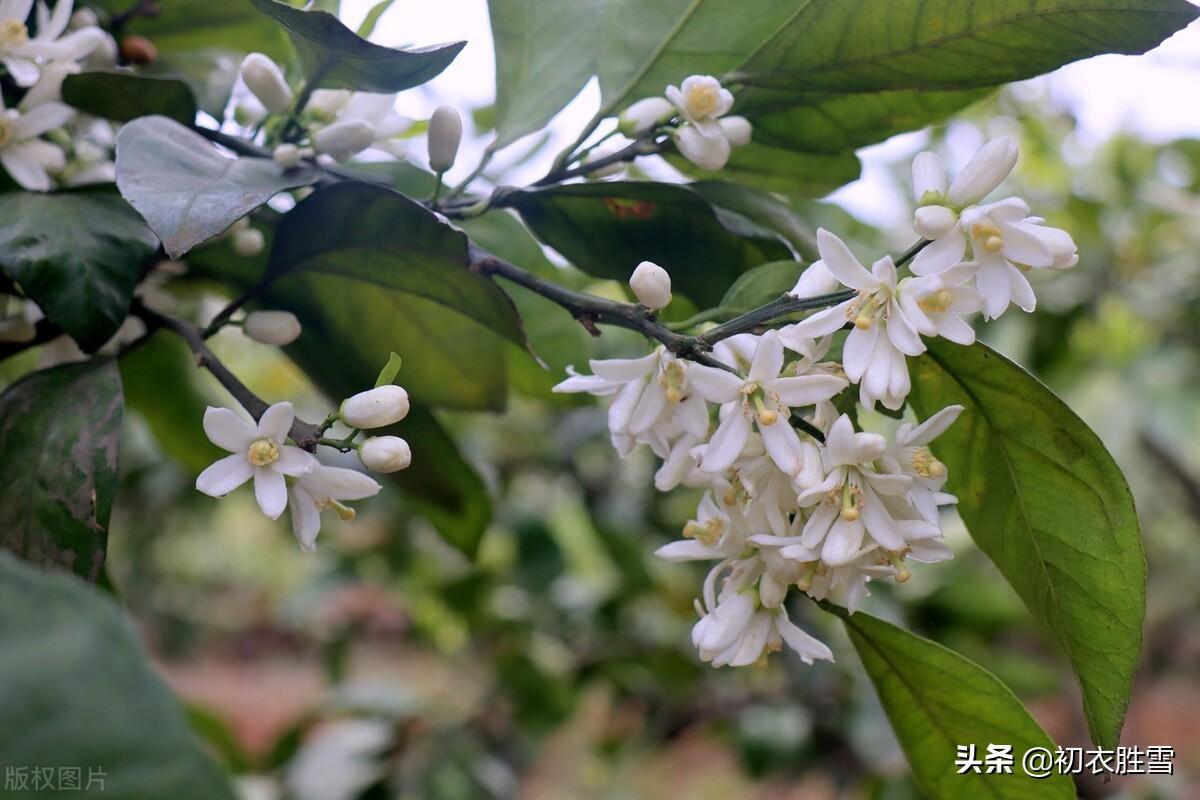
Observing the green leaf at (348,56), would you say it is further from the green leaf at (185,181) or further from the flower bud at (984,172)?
the flower bud at (984,172)

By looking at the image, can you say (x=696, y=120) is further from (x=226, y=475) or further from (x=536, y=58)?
(x=226, y=475)

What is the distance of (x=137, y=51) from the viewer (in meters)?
0.69

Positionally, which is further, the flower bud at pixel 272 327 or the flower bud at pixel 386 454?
the flower bud at pixel 272 327

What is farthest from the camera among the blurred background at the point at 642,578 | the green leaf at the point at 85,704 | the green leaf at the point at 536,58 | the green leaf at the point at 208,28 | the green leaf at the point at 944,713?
the blurred background at the point at 642,578

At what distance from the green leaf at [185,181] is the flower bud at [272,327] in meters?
0.09

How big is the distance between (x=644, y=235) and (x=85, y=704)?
15.2 inches

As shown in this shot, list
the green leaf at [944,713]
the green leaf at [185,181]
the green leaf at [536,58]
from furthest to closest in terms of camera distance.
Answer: the green leaf at [536,58] < the green leaf at [944,713] < the green leaf at [185,181]

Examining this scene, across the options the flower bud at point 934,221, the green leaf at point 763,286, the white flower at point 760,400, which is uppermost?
the flower bud at point 934,221

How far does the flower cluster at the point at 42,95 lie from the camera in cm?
55

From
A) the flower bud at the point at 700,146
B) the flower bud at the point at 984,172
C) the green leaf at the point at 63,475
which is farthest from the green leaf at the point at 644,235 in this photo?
the green leaf at the point at 63,475

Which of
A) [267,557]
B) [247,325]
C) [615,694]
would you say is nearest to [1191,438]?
[615,694]

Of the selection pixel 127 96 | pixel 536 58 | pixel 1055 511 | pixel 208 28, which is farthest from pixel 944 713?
pixel 208 28

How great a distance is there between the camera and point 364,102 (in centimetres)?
62

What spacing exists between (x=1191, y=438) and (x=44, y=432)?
1560 millimetres
